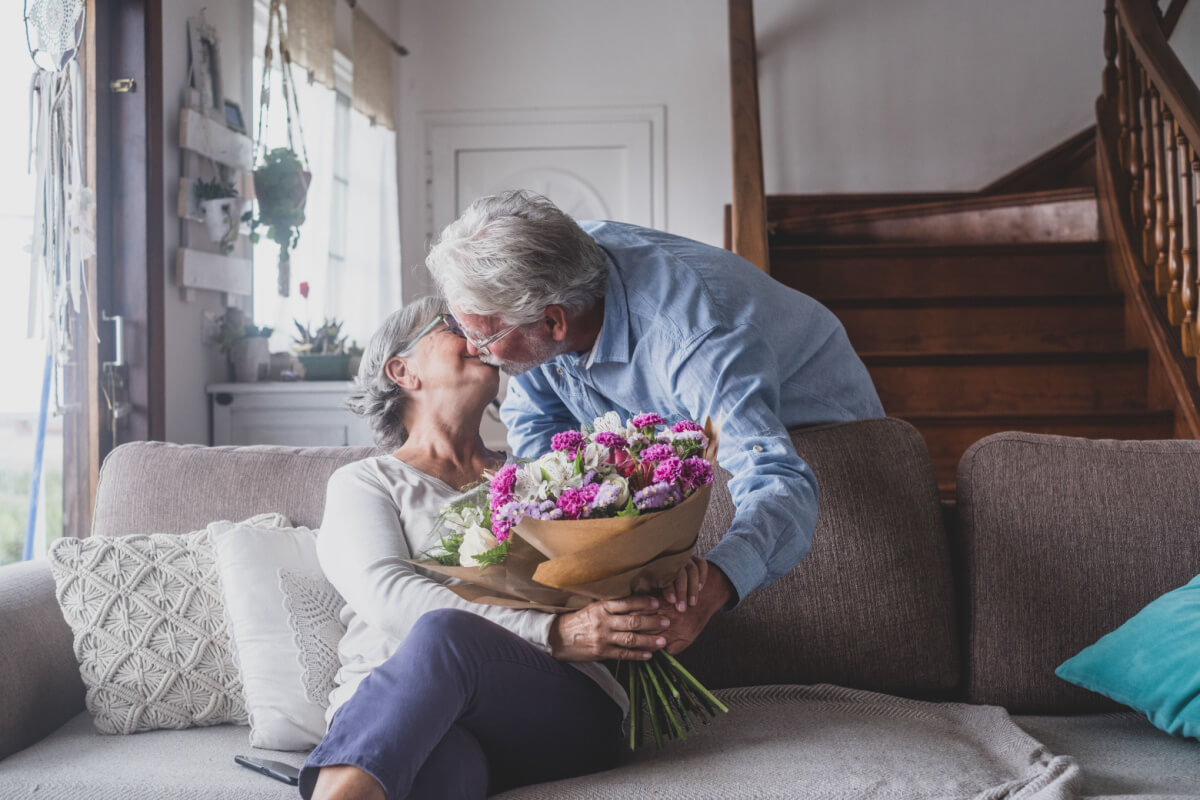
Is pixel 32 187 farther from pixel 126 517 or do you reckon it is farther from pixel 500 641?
pixel 500 641

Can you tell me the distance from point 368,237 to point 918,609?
13.1ft

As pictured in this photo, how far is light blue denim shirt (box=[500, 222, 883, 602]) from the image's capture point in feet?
4.83

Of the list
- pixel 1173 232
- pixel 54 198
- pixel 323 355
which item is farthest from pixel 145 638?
pixel 1173 232

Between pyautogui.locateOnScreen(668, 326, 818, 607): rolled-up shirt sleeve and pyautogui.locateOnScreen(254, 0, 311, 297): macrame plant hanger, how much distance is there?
2.61 m

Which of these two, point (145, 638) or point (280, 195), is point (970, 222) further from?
point (145, 638)

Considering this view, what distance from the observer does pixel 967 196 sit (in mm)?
4629

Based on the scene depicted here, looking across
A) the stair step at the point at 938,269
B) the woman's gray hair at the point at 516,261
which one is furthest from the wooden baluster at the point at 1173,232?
the woman's gray hair at the point at 516,261

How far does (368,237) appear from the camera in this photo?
17.1 ft

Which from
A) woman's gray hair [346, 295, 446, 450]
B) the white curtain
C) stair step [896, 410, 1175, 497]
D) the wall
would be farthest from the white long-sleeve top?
the wall

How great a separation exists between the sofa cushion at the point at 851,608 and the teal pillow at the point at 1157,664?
245 millimetres

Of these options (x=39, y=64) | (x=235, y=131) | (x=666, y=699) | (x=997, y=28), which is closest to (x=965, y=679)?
(x=666, y=699)

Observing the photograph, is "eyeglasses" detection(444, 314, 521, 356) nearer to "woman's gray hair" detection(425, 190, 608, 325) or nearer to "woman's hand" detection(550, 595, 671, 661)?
"woman's gray hair" detection(425, 190, 608, 325)

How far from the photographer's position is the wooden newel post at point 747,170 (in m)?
3.45

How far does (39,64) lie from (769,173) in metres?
4.01
